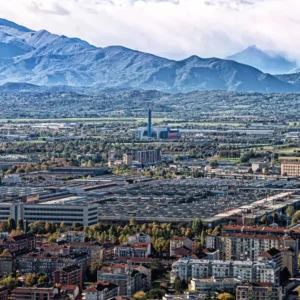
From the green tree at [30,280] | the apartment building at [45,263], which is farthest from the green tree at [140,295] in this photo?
the apartment building at [45,263]

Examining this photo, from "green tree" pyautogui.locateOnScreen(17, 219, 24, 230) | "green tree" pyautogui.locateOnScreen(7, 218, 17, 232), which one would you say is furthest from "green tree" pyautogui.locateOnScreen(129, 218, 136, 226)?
"green tree" pyautogui.locateOnScreen(7, 218, 17, 232)

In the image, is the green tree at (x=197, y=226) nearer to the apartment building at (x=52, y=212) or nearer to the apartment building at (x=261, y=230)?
the apartment building at (x=261, y=230)

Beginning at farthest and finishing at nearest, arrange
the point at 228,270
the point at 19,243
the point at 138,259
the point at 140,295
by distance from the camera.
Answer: the point at 19,243
the point at 138,259
the point at 228,270
the point at 140,295

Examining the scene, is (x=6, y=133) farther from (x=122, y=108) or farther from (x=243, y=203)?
(x=243, y=203)

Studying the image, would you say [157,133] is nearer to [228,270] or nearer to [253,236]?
[253,236]

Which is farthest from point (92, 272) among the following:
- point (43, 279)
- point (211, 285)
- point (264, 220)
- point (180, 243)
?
point (264, 220)

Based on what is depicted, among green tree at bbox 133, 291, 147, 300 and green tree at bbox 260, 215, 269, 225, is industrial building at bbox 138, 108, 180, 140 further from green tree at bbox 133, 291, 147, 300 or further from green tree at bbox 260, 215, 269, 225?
green tree at bbox 133, 291, 147, 300
